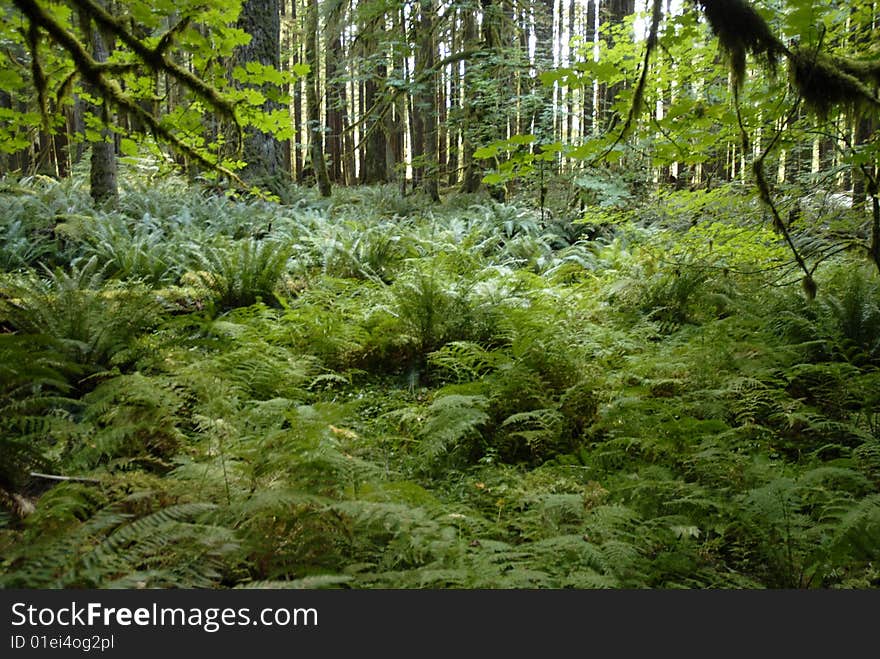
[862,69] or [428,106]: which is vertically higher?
[428,106]

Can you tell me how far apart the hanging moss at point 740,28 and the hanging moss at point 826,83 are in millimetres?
233

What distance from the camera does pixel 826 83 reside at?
10.3ft

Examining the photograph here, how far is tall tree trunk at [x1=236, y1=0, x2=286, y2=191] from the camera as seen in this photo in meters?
10.0

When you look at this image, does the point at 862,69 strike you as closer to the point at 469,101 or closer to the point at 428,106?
the point at 469,101

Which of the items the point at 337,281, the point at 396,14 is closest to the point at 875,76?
the point at 337,281

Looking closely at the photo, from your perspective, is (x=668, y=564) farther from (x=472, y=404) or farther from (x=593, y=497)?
(x=472, y=404)

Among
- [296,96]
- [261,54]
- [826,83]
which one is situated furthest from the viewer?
[296,96]

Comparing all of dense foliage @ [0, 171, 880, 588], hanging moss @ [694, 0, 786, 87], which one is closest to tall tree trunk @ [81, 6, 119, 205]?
dense foliage @ [0, 171, 880, 588]

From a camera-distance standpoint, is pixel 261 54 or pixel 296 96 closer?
pixel 261 54

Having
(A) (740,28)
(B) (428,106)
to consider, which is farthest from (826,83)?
(B) (428,106)

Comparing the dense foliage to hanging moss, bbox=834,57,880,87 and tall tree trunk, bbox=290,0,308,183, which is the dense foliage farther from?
tall tree trunk, bbox=290,0,308,183

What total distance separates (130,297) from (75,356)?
740mm

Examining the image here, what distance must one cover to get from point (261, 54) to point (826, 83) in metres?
9.75

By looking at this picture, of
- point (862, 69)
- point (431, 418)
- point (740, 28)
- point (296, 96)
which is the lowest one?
point (431, 418)
